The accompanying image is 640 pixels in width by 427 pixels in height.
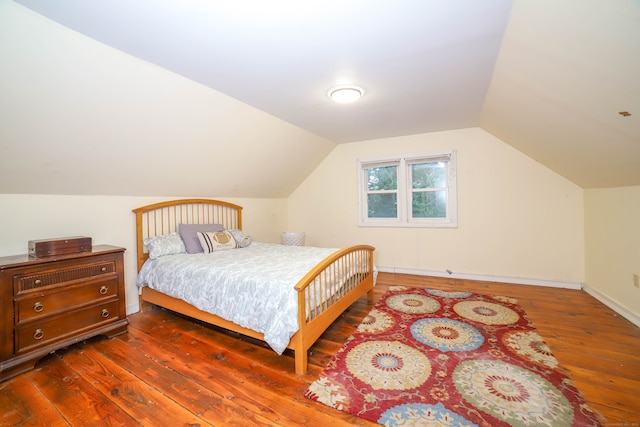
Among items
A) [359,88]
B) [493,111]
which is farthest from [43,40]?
[493,111]

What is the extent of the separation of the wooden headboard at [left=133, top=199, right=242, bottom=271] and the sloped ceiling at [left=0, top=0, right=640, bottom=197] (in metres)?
1.13

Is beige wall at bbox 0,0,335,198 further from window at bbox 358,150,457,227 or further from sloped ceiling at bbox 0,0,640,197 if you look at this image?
window at bbox 358,150,457,227

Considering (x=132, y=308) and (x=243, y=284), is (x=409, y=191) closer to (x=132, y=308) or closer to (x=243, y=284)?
(x=243, y=284)

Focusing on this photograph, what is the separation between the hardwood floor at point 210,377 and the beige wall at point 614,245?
263 millimetres

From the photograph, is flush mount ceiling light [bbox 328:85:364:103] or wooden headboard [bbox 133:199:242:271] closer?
flush mount ceiling light [bbox 328:85:364:103]

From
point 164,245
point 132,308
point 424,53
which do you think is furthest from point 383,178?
point 132,308

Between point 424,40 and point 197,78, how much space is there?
71.6 inches

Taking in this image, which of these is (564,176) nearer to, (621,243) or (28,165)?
(621,243)

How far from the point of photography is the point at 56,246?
2.19m

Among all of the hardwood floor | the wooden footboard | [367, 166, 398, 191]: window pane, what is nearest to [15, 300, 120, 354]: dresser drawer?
the hardwood floor

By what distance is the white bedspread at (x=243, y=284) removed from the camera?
1.91 m

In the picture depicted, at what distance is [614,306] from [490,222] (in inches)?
59.7

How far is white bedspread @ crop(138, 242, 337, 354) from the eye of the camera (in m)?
1.91

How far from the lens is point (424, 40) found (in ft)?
5.85
